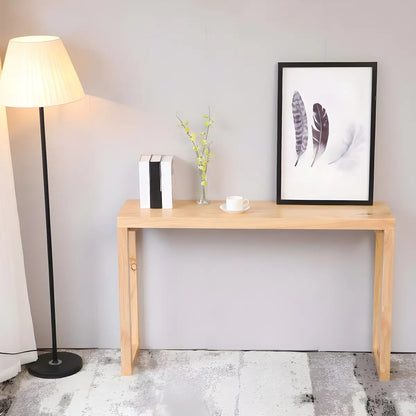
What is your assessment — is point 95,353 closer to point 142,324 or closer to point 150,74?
point 142,324

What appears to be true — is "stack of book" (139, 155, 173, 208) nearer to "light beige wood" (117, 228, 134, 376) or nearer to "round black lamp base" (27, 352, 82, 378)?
"light beige wood" (117, 228, 134, 376)

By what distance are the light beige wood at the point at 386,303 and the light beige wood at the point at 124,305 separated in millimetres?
1081

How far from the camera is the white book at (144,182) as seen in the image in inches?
129

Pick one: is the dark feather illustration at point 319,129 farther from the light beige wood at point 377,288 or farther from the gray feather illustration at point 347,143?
the light beige wood at point 377,288

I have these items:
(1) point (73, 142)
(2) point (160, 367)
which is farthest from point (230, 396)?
(1) point (73, 142)

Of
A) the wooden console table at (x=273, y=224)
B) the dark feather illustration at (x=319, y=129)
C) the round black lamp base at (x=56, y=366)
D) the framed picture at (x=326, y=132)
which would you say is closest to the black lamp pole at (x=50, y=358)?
the round black lamp base at (x=56, y=366)

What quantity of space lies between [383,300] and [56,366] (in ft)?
4.84

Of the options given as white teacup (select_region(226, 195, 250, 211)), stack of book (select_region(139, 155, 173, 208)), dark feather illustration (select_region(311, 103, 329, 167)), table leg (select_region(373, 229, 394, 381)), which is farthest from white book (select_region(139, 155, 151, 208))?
table leg (select_region(373, 229, 394, 381))

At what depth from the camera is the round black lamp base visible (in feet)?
11.1

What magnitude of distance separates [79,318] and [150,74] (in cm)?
120

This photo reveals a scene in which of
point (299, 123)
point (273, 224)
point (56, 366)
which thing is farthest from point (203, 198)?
point (56, 366)

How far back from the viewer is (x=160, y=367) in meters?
3.47

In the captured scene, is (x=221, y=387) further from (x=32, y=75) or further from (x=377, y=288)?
Answer: (x=32, y=75)

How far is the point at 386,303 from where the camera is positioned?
325 cm
